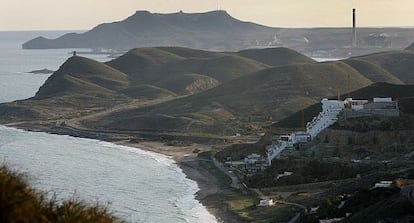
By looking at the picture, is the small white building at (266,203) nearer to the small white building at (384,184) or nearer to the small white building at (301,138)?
the small white building at (384,184)

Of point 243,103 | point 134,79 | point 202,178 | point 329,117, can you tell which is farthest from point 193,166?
point 134,79

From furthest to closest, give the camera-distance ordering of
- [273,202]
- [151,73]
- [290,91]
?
[151,73]
[290,91]
[273,202]

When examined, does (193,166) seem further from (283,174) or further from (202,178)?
(283,174)

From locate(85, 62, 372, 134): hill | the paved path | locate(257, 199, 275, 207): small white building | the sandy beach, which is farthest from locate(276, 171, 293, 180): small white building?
locate(85, 62, 372, 134): hill

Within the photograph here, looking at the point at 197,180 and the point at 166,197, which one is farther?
the point at 197,180

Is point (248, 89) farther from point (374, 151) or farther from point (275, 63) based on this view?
point (374, 151)

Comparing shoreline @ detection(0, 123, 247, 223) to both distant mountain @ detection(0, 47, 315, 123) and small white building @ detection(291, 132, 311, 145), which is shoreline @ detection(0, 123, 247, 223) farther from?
distant mountain @ detection(0, 47, 315, 123)

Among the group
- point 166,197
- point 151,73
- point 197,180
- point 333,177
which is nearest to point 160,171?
point 197,180
